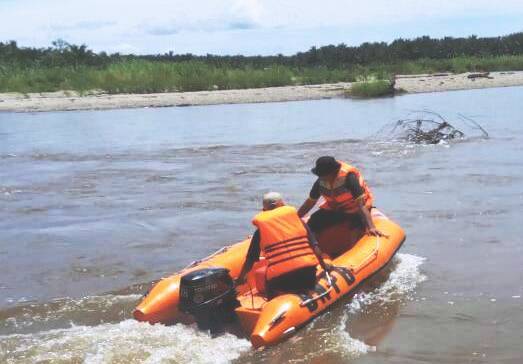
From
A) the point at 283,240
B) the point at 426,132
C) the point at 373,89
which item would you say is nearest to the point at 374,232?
the point at 283,240

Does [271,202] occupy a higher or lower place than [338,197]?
higher

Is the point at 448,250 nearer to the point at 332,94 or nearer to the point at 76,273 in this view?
the point at 76,273

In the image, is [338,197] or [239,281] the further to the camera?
[338,197]

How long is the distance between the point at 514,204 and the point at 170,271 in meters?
4.64

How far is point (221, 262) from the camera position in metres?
6.34

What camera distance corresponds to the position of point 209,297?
532 cm

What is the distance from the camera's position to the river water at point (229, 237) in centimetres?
522

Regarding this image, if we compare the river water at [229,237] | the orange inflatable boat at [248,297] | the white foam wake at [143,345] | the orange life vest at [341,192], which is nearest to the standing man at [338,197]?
the orange life vest at [341,192]

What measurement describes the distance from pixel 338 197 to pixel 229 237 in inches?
85.9

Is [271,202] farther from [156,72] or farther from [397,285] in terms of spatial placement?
[156,72]

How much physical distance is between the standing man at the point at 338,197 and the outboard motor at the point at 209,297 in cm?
136

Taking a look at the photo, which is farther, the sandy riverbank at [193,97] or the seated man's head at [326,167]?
the sandy riverbank at [193,97]

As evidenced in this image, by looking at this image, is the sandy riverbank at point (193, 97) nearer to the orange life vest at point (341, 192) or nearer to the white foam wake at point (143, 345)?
the orange life vest at point (341, 192)

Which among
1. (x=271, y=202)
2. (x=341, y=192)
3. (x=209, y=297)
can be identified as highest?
(x=271, y=202)
